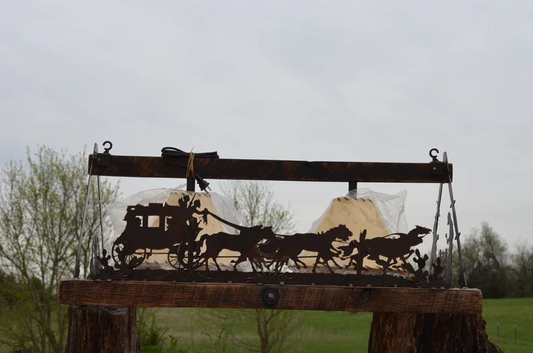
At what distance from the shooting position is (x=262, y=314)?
9.11 m

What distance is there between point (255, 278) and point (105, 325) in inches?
31.0

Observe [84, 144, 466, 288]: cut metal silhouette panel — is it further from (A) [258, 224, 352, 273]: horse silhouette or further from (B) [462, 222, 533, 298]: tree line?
(B) [462, 222, 533, 298]: tree line

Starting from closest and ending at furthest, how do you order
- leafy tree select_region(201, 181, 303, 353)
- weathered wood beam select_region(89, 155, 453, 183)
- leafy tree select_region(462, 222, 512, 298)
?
1. weathered wood beam select_region(89, 155, 453, 183)
2. leafy tree select_region(201, 181, 303, 353)
3. leafy tree select_region(462, 222, 512, 298)

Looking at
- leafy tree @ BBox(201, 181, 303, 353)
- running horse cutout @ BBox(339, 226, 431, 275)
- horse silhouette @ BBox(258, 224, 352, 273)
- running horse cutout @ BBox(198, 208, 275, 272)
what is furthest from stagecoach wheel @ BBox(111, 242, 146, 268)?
leafy tree @ BBox(201, 181, 303, 353)

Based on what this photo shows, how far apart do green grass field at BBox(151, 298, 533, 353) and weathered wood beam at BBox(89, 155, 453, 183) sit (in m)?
7.12

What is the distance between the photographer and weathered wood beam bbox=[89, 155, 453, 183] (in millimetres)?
2529

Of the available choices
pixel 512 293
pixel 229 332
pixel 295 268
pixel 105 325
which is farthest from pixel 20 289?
pixel 512 293

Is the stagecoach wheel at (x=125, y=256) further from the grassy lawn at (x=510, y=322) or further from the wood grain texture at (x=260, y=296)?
the grassy lawn at (x=510, y=322)

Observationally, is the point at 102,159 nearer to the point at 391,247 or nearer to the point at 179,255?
the point at 179,255

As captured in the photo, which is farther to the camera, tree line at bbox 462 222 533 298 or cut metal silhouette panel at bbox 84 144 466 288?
tree line at bbox 462 222 533 298

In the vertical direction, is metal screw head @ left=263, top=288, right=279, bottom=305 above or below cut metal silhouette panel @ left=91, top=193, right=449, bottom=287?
below

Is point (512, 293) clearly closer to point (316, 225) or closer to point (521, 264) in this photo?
point (521, 264)

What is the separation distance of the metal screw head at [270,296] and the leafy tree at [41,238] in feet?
25.7

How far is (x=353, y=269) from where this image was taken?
218 centimetres
